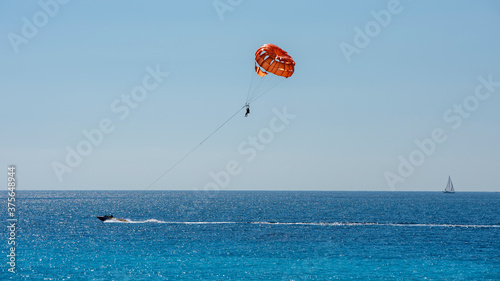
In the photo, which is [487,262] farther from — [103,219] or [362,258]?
[103,219]

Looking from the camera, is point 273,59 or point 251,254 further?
point 251,254

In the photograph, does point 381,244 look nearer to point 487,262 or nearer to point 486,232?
→ point 487,262

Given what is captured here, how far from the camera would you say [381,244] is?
204 ft

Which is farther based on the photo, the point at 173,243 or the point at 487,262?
the point at 173,243

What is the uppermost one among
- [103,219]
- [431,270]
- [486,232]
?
[103,219]

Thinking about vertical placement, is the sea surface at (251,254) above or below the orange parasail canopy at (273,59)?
below

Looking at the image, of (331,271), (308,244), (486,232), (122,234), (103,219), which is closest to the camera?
(331,271)

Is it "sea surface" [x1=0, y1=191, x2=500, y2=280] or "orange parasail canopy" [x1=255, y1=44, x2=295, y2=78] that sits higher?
"orange parasail canopy" [x1=255, y1=44, x2=295, y2=78]

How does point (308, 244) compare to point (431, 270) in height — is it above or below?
above

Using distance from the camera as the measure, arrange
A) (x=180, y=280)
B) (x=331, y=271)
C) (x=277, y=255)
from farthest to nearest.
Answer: (x=277, y=255) → (x=331, y=271) → (x=180, y=280)

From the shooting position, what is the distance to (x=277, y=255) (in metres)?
52.8

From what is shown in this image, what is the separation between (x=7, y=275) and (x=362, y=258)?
32.4 m

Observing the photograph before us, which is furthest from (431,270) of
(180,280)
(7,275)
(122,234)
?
(122,234)

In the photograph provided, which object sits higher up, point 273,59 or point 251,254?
point 273,59
